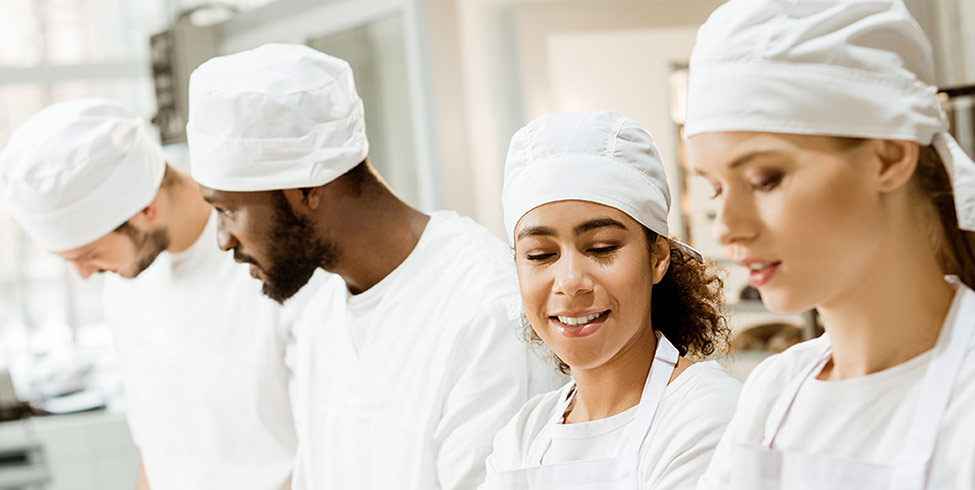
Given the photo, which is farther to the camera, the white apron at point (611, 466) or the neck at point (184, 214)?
the neck at point (184, 214)

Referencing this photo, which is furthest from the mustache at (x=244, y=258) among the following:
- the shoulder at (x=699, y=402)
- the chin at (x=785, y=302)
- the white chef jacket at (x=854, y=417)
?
the chin at (x=785, y=302)

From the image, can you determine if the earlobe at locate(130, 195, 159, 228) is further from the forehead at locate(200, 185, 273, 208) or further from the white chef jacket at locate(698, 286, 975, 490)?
the white chef jacket at locate(698, 286, 975, 490)

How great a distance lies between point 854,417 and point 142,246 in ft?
6.39

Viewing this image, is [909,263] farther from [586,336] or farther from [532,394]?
[532,394]

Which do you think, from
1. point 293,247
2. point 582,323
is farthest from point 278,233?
point 582,323

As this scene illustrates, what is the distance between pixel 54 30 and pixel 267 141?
3.88m

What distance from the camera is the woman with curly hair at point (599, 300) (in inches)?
49.6

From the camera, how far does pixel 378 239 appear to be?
1.88 meters

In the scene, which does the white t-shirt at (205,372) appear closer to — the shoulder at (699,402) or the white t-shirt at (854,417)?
the shoulder at (699,402)

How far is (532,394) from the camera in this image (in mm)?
1676

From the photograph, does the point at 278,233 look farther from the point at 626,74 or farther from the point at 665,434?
the point at 626,74

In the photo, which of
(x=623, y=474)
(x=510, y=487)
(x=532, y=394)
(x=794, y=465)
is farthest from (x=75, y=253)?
(x=794, y=465)

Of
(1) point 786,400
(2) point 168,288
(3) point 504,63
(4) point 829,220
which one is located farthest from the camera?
(3) point 504,63

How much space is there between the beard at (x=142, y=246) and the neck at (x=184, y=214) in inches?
1.5
